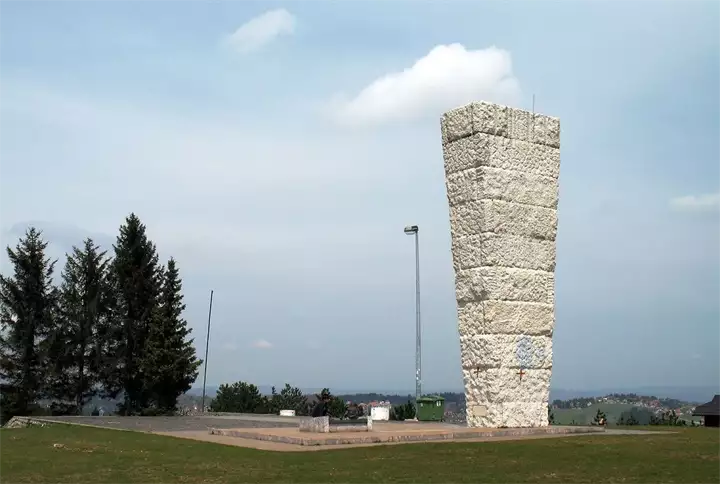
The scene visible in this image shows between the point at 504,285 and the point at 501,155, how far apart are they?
286 centimetres

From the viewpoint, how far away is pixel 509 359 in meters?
16.5

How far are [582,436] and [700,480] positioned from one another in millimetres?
6565

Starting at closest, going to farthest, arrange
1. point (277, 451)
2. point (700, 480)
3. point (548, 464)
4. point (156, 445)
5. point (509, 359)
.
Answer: point (700, 480), point (548, 464), point (277, 451), point (156, 445), point (509, 359)

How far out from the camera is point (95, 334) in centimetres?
2941

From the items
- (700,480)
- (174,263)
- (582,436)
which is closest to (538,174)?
(582,436)

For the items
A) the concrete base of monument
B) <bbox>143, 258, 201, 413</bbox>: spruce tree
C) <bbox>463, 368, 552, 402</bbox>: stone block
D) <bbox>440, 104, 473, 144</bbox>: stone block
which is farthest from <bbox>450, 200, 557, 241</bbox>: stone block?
<bbox>143, 258, 201, 413</bbox>: spruce tree

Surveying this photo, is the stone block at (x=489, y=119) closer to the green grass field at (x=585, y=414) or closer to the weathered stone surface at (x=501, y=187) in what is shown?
the weathered stone surface at (x=501, y=187)

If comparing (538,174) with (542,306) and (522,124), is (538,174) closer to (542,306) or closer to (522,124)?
(522,124)

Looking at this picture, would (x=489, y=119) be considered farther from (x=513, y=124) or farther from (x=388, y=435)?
(x=388, y=435)

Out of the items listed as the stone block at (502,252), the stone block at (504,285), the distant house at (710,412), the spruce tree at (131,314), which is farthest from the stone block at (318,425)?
the spruce tree at (131,314)

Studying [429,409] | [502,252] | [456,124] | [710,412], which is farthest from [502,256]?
[710,412]

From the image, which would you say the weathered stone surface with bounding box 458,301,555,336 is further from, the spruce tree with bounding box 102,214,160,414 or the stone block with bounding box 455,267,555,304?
the spruce tree with bounding box 102,214,160,414

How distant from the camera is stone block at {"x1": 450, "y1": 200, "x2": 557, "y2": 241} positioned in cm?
1648

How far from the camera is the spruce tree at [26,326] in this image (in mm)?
28203
